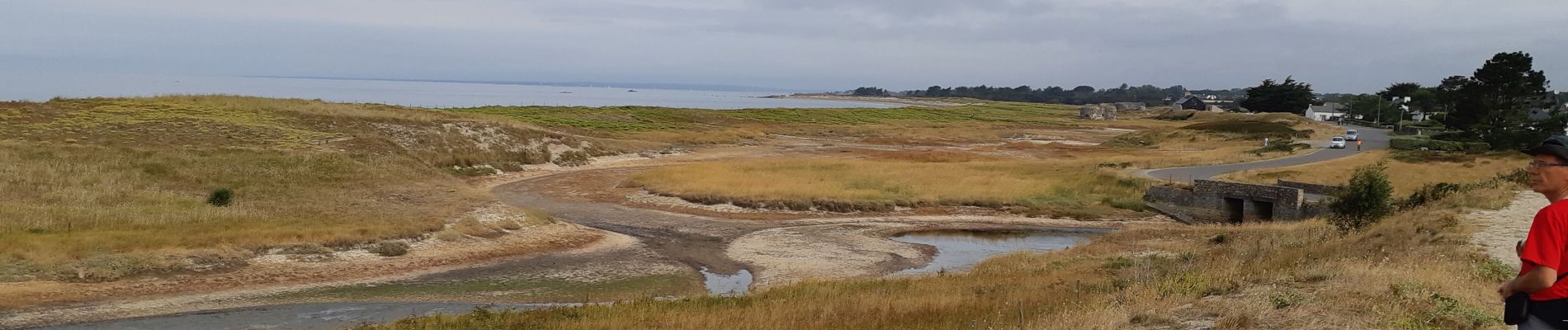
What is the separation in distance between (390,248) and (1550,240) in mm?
26799

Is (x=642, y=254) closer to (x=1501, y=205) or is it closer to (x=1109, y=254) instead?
(x=1109, y=254)

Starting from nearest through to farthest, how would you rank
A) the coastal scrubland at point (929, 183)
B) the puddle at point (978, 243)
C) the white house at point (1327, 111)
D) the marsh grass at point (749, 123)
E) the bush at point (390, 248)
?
the bush at point (390, 248)
the puddle at point (978, 243)
the coastal scrubland at point (929, 183)
the marsh grass at point (749, 123)
the white house at point (1327, 111)

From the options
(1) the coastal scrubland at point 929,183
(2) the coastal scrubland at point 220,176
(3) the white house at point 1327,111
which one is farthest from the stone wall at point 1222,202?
(3) the white house at point 1327,111


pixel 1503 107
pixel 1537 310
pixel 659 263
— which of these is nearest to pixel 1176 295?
pixel 1537 310

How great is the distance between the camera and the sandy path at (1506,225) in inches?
583

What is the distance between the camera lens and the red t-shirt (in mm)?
4891

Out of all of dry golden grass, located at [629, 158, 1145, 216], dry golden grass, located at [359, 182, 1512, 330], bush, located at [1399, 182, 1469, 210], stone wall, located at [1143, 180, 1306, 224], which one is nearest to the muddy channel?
dry golden grass, located at [629, 158, 1145, 216]

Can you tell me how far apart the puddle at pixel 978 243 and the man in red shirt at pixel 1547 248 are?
21.8 meters

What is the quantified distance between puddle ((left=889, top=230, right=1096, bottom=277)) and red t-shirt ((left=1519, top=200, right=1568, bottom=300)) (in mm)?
22009

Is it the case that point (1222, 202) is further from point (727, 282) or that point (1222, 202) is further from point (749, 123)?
point (749, 123)

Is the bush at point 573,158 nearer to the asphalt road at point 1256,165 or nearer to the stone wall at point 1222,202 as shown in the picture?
the asphalt road at point 1256,165

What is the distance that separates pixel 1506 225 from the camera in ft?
60.0

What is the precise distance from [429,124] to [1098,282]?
52332mm

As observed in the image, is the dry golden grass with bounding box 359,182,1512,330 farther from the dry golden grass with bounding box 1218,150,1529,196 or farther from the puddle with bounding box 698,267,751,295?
the dry golden grass with bounding box 1218,150,1529,196
